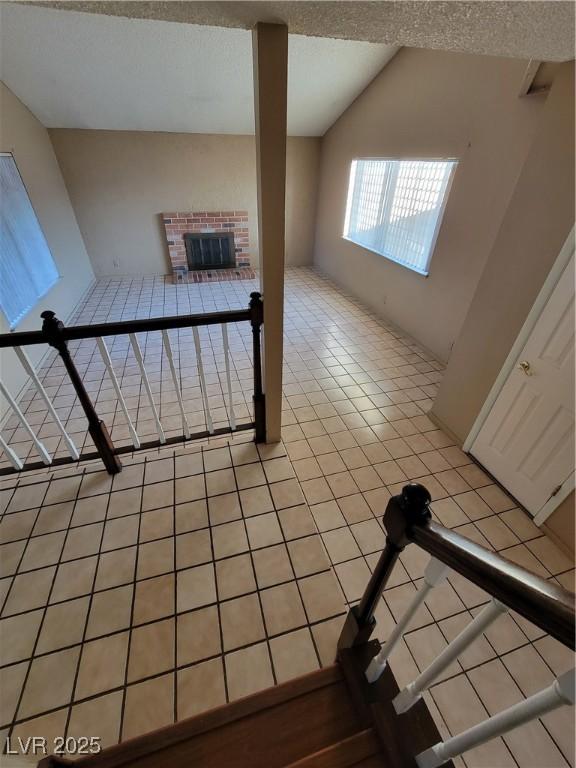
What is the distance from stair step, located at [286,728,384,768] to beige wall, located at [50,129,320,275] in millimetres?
6192

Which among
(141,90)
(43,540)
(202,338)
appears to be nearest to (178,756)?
(43,540)

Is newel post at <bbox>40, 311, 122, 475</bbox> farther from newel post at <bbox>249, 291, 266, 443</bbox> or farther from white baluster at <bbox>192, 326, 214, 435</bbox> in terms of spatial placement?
newel post at <bbox>249, 291, 266, 443</bbox>

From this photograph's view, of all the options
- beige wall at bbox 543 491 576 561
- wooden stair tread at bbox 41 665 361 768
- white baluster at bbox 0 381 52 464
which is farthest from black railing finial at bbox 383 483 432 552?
white baluster at bbox 0 381 52 464

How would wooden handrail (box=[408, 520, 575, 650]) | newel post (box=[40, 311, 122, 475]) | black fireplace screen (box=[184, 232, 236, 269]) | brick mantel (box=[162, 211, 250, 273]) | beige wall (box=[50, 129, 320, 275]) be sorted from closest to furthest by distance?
1. wooden handrail (box=[408, 520, 575, 650])
2. newel post (box=[40, 311, 122, 475])
3. beige wall (box=[50, 129, 320, 275])
4. brick mantel (box=[162, 211, 250, 273])
5. black fireplace screen (box=[184, 232, 236, 269])

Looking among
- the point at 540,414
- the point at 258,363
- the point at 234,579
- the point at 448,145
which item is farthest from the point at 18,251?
the point at 540,414

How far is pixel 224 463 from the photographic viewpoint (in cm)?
206

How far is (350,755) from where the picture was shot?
3.17ft

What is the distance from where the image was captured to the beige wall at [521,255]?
62.2 inches

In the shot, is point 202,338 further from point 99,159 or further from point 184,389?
point 99,159

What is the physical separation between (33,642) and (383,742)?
4.41 feet

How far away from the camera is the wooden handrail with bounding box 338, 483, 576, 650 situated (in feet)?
1.54

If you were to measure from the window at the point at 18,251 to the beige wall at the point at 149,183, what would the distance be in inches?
59.4

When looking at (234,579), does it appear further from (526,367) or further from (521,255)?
(521,255)

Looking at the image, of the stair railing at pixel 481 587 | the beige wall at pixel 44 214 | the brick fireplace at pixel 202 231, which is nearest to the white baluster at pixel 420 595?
the stair railing at pixel 481 587
